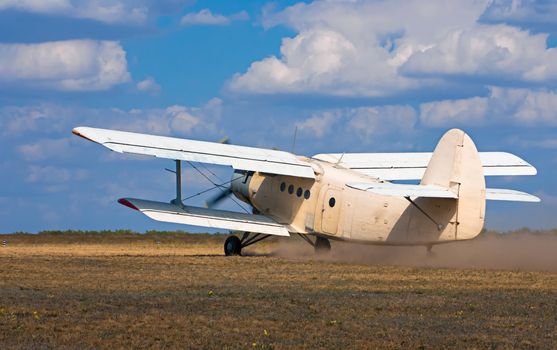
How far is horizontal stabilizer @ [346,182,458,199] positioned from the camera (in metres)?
24.8

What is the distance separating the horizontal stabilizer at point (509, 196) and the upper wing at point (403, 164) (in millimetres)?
4087

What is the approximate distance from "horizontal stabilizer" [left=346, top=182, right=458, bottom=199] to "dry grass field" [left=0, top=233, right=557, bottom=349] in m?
1.87

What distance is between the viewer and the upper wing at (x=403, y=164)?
33.0 m

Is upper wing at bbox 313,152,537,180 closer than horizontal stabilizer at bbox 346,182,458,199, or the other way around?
horizontal stabilizer at bbox 346,182,458,199

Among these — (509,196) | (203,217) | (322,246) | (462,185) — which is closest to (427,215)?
(462,185)

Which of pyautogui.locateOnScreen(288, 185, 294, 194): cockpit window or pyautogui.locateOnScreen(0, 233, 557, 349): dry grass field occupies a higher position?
pyautogui.locateOnScreen(288, 185, 294, 194): cockpit window

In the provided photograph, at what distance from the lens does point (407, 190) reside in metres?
25.2

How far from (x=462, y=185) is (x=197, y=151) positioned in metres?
7.70

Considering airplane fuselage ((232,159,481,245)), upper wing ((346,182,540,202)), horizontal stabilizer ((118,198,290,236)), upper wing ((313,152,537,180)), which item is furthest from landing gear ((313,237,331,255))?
upper wing ((346,182,540,202))

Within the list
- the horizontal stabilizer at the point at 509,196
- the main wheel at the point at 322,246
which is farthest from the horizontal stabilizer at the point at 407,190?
the main wheel at the point at 322,246

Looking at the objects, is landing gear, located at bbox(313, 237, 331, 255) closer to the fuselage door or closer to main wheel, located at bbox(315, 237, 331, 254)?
main wheel, located at bbox(315, 237, 331, 254)

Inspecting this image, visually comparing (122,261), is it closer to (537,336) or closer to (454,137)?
(454,137)

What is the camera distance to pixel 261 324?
14.1m

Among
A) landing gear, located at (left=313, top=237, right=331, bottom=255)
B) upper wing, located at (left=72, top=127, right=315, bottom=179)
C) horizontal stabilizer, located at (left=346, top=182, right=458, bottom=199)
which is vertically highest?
upper wing, located at (left=72, top=127, right=315, bottom=179)
